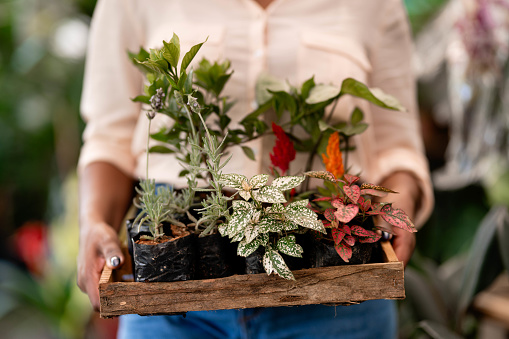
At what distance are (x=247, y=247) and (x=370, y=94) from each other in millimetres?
292

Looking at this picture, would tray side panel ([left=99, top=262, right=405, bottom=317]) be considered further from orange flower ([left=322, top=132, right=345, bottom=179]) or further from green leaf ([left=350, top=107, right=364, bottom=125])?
green leaf ([left=350, top=107, right=364, bottom=125])

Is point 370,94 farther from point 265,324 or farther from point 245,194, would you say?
point 265,324

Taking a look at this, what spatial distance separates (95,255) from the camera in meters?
0.76

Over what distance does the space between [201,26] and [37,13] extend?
1.59 metres

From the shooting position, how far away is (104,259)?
2.41 ft

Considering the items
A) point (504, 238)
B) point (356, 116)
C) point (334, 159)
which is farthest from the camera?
point (504, 238)

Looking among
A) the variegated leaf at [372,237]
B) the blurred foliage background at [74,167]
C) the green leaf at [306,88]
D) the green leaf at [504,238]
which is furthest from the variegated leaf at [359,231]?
the green leaf at [504,238]

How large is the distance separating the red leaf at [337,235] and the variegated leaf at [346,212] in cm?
3

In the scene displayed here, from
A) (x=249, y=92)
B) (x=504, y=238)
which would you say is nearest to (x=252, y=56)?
(x=249, y=92)

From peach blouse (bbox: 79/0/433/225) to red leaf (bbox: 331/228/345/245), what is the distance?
0.79 feet

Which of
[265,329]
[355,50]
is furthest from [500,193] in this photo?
[265,329]

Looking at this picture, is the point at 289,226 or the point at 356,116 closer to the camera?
the point at 289,226

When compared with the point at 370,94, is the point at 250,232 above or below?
below

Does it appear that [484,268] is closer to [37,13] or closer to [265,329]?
[265,329]
